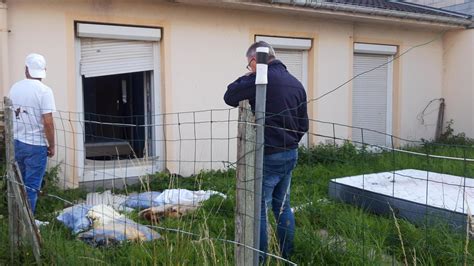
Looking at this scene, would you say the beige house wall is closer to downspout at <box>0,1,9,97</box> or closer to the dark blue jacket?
downspout at <box>0,1,9,97</box>

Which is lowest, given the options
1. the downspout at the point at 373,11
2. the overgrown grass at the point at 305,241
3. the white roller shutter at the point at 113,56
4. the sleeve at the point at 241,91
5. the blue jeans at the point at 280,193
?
the overgrown grass at the point at 305,241

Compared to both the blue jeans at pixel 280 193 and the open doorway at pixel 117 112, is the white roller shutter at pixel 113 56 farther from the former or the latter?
the blue jeans at pixel 280 193

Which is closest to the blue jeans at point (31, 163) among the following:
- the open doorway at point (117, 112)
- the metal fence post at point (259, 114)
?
the open doorway at point (117, 112)

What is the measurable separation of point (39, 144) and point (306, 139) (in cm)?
574

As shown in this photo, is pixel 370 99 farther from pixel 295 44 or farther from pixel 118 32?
pixel 118 32

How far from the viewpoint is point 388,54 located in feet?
36.6

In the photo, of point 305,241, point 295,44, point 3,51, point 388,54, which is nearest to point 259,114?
point 305,241

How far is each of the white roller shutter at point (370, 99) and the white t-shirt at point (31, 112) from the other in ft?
23.1

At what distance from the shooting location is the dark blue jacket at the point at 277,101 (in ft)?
12.7

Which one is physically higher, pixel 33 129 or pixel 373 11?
pixel 373 11

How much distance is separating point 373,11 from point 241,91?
6629 millimetres

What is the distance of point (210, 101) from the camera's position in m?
8.45

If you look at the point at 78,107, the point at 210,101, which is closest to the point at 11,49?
the point at 78,107

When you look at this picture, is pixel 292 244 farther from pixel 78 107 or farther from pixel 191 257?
pixel 78 107
